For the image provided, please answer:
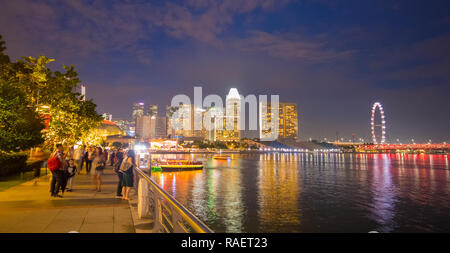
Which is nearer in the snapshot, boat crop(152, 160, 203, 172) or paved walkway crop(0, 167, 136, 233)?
paved walkway crop(0, 167, 136, 233)

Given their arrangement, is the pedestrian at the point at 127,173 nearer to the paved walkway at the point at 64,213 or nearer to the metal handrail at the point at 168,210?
the paved walkway at the point at 64,213

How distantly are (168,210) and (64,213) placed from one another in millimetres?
4966

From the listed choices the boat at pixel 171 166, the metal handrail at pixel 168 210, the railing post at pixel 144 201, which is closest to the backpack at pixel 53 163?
the metal handrail at pixel 168 210

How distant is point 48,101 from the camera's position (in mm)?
28922

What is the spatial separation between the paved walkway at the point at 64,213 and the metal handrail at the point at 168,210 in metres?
0.72

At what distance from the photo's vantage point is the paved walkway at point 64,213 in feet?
24.6

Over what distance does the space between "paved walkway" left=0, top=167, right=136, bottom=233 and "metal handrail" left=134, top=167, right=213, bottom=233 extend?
721 mm

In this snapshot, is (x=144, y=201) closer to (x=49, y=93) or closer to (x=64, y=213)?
(x=64, y=213)

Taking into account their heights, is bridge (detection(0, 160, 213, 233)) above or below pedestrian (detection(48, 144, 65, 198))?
below

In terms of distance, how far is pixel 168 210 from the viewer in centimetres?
618

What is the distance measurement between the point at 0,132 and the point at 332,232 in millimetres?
19444

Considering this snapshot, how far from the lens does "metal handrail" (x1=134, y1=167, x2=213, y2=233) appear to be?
419cm

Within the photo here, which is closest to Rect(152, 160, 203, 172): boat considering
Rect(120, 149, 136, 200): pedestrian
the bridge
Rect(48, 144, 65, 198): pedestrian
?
the bridge

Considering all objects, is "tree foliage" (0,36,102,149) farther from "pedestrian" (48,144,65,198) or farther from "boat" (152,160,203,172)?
"boat" (152,160,203,172)
